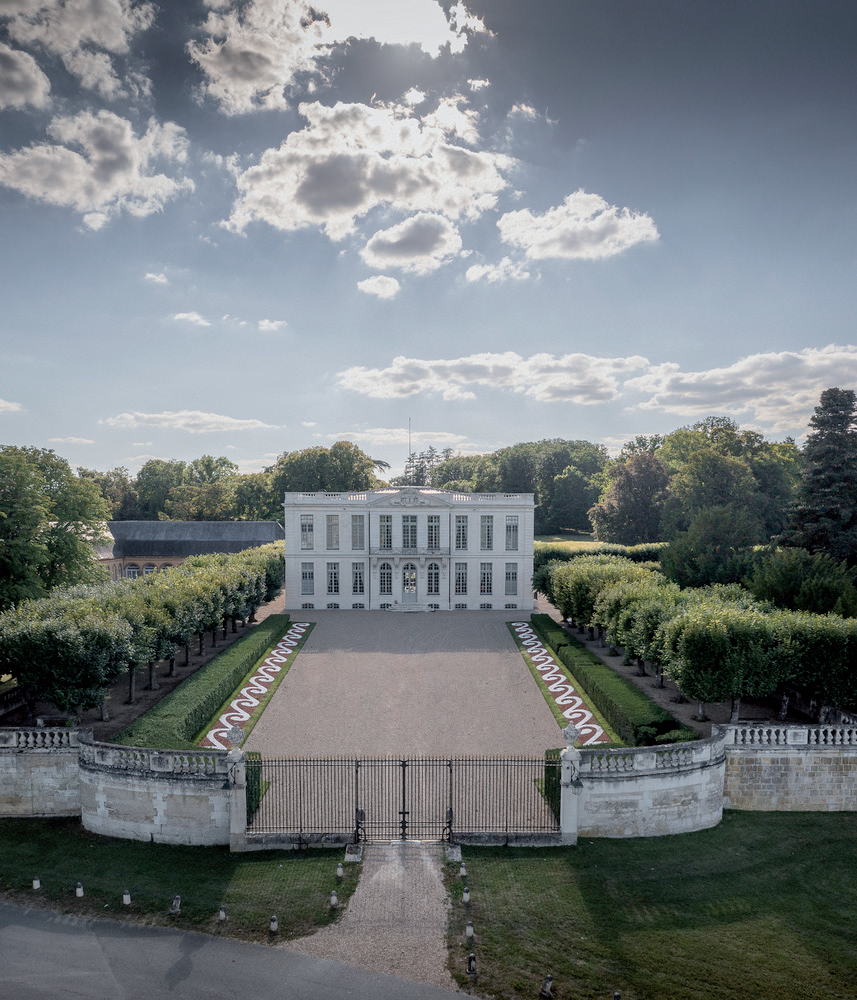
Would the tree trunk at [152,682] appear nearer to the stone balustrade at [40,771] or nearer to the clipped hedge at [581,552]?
the stone balustrade at [40,771]

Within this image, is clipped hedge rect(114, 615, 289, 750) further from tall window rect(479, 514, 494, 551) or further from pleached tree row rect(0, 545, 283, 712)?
tall window rect(479, 514, 494, 551)

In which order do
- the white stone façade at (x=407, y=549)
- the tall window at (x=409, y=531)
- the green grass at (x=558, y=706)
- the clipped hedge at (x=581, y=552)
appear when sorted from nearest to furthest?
the green grass at (x=558, y=706) → the white stone façade at (x=407, y=549) → the tall window at (x=409, y=531) → the clipped hedge at (x=581, y=552)

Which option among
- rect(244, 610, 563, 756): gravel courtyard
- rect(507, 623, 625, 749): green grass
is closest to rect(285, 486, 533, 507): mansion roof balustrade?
rect(244, 610, 563, 756): gravel courtyard

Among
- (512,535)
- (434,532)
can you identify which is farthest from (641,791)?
(434,532)

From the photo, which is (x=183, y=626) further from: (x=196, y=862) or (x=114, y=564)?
(x=114, y=564)

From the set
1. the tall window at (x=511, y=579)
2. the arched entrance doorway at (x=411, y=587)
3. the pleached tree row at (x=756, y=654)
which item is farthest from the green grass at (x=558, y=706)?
the arched entrance doorway at (x=411, y=587)

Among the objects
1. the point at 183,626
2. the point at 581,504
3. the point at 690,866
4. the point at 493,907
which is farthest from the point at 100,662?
the point at 581,504
